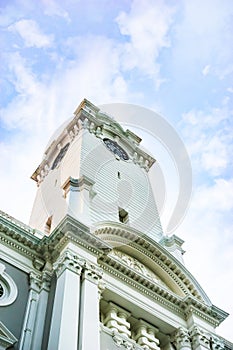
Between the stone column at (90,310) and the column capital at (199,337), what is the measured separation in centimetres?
517

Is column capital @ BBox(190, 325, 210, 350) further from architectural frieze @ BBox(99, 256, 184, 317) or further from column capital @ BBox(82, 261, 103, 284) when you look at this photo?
column capital @ BBox(82, 261, 103, 284)

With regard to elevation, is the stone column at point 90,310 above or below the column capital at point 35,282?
below

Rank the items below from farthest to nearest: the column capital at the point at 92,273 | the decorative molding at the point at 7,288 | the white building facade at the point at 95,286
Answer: the column capital at the point at 92,273 → the decorative molding at the point at 7,288 → the white building facade at the point at 95,286

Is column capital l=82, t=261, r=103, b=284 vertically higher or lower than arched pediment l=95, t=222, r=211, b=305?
lower

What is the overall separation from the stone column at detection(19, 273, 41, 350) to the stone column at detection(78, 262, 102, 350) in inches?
66.8

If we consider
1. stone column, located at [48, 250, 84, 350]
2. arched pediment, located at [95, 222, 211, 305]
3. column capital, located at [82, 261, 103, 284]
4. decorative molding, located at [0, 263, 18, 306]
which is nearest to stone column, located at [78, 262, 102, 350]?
column capital, located at [82, 261, 103, 284]

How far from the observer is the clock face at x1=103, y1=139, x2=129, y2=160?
36.5 meters

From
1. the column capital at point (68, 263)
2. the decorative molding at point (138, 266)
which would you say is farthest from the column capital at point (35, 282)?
the decorative molding at point (138, 266)

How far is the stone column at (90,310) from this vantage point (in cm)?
1600

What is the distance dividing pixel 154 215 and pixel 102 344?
15.1 m

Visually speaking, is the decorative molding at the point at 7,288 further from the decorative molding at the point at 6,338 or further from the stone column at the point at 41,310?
the decorative molding at the point at 6,338

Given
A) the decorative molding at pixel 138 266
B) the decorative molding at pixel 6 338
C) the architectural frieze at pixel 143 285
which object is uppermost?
the decorative molding at pixel 138 266

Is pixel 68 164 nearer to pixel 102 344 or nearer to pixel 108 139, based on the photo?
pixel 108 139

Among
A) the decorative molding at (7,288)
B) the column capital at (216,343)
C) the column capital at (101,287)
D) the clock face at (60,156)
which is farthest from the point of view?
the clock face at (60,156)
